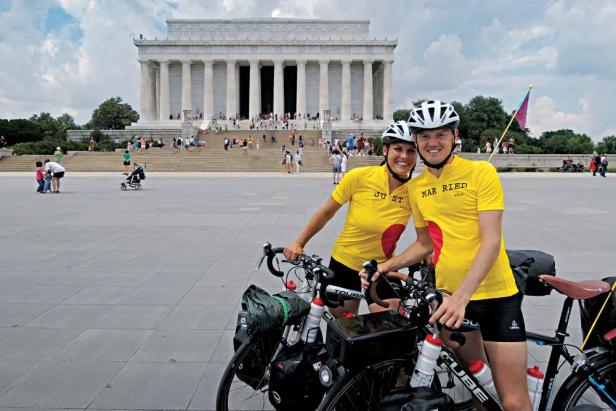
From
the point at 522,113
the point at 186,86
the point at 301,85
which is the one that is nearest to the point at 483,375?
the point at 522,113

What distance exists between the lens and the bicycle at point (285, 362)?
3225 mm

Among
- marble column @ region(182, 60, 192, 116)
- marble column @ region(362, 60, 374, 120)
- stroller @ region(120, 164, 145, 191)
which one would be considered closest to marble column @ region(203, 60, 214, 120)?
marble column @ region(182, 60, 192, 116)

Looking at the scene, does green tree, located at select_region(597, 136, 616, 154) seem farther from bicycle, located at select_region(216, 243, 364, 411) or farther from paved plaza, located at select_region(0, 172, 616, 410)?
bicycle, located at select_region(216, 243, 364, 411)

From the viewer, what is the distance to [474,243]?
3023 mm

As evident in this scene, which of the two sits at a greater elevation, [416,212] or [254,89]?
[254,89]

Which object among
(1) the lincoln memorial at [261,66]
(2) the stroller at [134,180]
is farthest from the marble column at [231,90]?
(2) the stroller at [134,180]

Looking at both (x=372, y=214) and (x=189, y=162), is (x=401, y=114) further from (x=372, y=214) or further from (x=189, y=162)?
(x=372, y=214)

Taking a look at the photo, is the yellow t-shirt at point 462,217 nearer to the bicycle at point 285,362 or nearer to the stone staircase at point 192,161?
the bicycle at point 285,362

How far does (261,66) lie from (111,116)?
38416 mm

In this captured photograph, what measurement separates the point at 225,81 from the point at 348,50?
16.4 meters

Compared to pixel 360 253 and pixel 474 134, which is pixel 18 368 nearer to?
pixel 360 253

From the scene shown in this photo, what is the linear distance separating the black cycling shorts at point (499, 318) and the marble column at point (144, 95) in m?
68.5

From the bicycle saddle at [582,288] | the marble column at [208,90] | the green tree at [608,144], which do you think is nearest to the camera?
the bicycle saddle at [582,288]

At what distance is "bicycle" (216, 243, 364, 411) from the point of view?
322cm
